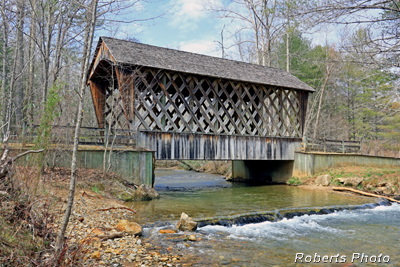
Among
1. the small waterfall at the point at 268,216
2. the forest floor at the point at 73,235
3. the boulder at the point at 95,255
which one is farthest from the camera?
the small waterfall at the point at 268,216

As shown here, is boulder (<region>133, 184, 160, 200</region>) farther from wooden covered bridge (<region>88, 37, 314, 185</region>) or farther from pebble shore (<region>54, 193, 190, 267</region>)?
pebble shore (<region>54, 193, 190, 267</region>)

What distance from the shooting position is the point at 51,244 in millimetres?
4113

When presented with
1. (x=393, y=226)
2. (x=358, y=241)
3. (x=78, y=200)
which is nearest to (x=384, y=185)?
(x=393, y=226)

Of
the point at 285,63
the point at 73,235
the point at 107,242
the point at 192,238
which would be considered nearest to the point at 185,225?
the point at 192,238

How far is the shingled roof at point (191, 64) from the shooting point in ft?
43.6

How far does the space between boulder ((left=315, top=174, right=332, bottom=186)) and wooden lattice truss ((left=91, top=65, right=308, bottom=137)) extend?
297 cm

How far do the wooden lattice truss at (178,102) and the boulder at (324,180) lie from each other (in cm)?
297

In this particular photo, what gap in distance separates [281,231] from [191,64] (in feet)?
30.8

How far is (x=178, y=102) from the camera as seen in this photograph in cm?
1778

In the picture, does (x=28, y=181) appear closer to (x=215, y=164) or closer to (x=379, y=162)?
(x=379, y=162)

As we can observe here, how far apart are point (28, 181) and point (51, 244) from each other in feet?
3.62

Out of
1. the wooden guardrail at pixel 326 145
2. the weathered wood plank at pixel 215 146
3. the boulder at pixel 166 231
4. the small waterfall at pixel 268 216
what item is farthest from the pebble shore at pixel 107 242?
the wooden guardrail at pixel 326 145

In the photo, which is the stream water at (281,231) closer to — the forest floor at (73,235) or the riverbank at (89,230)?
the riverbank at (89,230)

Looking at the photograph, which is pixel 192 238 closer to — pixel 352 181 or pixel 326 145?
pixel 352 181
